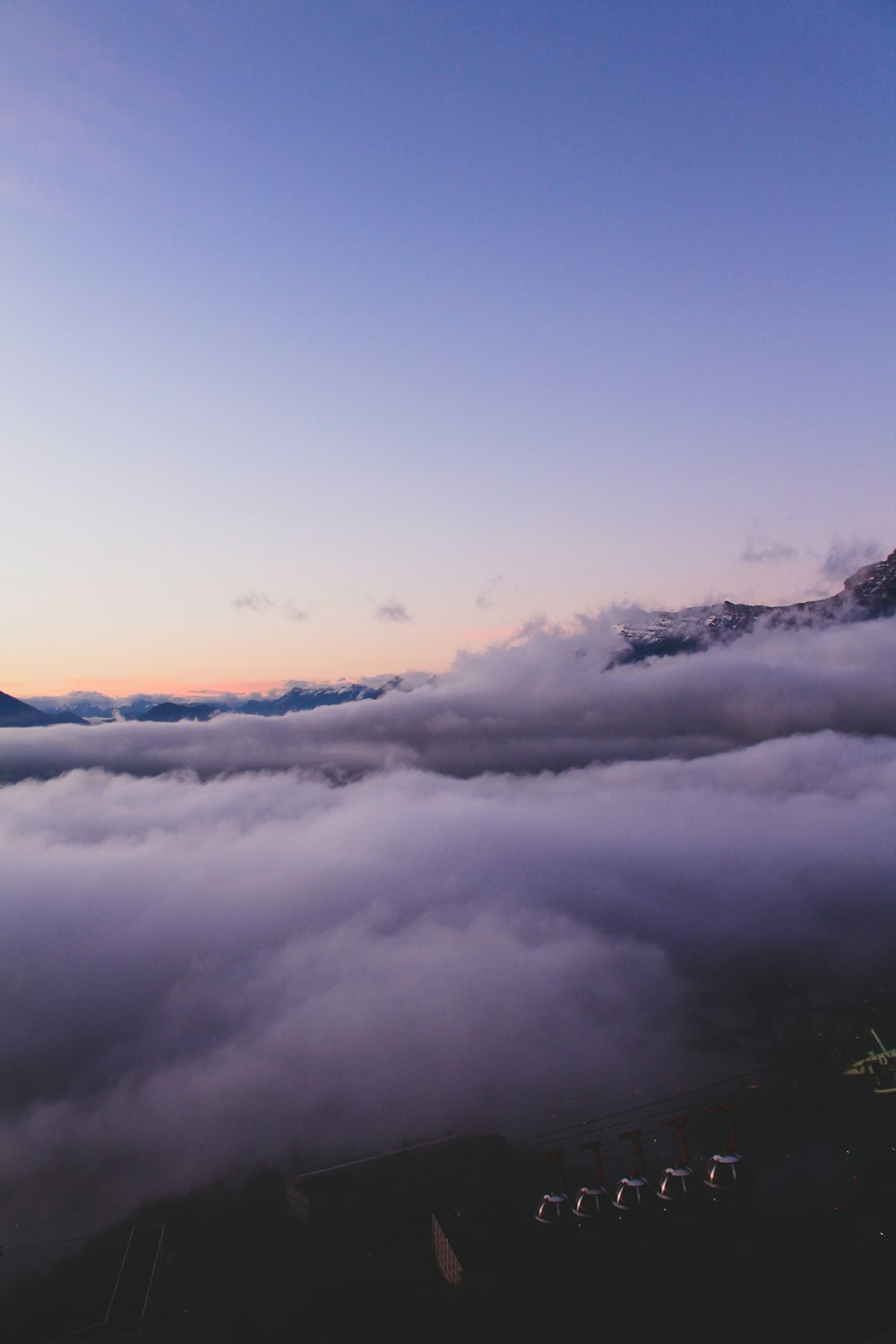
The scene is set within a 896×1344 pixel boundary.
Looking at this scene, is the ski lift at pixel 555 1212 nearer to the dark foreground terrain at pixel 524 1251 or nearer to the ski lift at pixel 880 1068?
the dark foreground terrain at pixel 524 1251

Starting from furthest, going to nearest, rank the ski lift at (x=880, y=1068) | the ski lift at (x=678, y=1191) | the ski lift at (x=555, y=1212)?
the ski lift at (x=880, y=1068) < the ski lift at (x=555, y=1212) < the ski lift at (x=678, y=1191)

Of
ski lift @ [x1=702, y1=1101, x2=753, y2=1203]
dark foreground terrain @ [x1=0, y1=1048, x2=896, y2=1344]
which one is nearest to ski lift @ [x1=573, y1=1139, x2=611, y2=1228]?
dark foreground terrain @ [x1=0, y1=1048, x2=896, y2=1344]

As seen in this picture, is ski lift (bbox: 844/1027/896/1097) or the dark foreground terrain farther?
ski lift (bbox: 844/1027/896/1097)

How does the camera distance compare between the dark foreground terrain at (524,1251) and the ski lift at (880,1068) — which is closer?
the dark foreground terrain at (524,1251)

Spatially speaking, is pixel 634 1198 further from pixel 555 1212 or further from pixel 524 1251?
pixel 524 1251

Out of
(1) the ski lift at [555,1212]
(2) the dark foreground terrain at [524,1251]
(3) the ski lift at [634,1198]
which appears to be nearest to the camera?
(2) the dark foreground terrain at [524,1251]

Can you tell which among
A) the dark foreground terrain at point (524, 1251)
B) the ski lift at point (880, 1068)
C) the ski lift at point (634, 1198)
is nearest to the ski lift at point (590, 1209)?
the ski lift at point (634, 1198)

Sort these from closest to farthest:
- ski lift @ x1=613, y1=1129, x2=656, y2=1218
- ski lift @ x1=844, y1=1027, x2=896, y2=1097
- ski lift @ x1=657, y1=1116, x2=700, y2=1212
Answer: ski lift @ x1=657, y1=1116, x2=700, y2=1212, ski lift @ x1=613, y1=1129, x2=656, y2=1218, ski lift @ x1=844, y1=1027, x2=896, y2=1097

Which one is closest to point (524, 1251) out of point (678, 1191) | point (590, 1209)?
point (590, 1209)

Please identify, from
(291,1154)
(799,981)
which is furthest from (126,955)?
(799,981)

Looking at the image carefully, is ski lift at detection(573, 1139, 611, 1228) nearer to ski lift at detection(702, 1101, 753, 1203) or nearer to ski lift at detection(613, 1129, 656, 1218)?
ski lift at detection(613, 1129, 656, 1218)

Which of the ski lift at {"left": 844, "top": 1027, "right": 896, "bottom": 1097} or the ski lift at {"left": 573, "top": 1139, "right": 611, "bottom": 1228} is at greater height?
the ski lift at {"left": 573, "top": 1139, "right": 611, "bottom": 1228}

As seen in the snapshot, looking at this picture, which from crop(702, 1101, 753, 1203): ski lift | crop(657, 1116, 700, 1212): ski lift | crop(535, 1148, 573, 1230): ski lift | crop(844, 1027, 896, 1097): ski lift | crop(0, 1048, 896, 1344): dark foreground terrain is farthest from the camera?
crop(844, 1027, 896, 1097): ski lift

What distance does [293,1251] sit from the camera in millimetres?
58406
